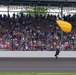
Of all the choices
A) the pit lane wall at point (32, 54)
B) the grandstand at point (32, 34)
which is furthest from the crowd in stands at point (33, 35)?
the pit lane wall at point (32, 54)

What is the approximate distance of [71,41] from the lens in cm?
2928

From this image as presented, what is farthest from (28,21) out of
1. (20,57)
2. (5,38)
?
(20,57)

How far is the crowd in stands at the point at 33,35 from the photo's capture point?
27.8 m

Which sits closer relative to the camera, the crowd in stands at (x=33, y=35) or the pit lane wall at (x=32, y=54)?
the pit lane wall at (x=32, y=54)

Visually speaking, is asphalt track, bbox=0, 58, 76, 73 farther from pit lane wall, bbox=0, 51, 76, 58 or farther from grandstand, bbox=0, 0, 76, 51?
grandstand, bbox=0, 0, 76, 51

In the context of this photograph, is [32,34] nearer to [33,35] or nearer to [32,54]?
[33,35]

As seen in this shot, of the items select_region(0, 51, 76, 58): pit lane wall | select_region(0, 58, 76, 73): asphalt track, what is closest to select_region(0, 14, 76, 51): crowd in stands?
select_region(0, 51, 76, 58): pit lane wall

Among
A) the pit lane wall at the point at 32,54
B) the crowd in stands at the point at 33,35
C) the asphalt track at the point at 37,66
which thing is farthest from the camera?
the crowd in stands at the point at 33,35

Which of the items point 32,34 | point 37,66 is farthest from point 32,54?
point 37,66

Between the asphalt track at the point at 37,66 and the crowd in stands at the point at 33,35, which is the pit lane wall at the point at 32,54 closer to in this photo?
the crowd in stands at the point at 33,35

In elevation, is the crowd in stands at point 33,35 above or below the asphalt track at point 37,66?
above

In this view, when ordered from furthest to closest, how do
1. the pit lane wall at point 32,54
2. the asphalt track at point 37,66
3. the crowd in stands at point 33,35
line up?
the crowd in stands at point 33,35, the pit lane wall at point 32,54, the asphalt track at point 37,66

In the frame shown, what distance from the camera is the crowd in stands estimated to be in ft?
91.4

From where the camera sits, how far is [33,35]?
98.5 ft
